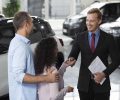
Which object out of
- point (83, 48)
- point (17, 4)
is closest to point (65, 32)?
point (17, 4)

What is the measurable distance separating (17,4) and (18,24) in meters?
18.3

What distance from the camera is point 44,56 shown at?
3.34 metres

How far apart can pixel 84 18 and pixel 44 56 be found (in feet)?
38.8

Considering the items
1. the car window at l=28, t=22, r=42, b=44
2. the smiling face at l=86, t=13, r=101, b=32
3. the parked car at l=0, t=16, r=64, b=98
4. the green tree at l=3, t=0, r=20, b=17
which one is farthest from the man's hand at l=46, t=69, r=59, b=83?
the green tree at l=3, t=0, r=20, b=17

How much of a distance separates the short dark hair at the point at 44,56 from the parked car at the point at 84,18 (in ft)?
37.7

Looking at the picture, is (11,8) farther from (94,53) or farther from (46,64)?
(46,64)

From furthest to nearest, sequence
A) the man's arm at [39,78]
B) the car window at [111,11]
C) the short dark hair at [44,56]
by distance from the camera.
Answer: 1. the car window at [111,11]
2. the short dark hair at [44,56]
3. the man's arm at [39,78]

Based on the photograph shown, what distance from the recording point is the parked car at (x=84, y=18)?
49.1 ft

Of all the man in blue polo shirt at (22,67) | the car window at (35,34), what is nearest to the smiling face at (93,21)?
the man in blue polo shirt at (22,67)

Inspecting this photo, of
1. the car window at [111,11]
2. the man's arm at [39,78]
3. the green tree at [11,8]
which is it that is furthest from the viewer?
the green tree at [11,8]

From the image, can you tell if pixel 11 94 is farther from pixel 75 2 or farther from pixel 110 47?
pixel 75 2

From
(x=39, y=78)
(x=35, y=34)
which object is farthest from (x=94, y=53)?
(x=35, y=34)

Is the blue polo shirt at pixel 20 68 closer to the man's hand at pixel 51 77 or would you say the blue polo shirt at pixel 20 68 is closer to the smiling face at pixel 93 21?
the man's hand at pixel 51 77

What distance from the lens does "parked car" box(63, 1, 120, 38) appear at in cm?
1495
